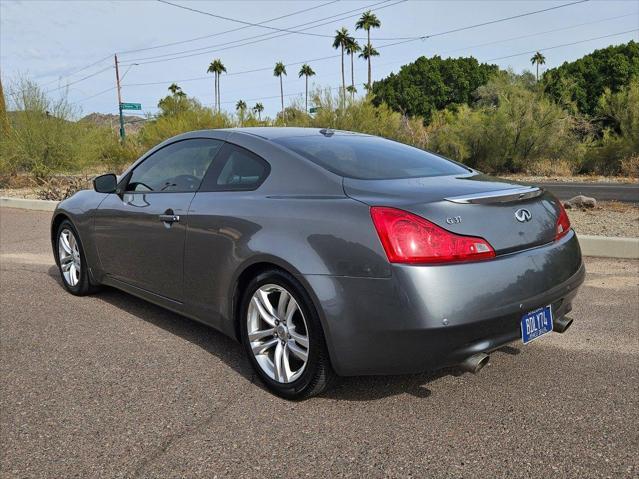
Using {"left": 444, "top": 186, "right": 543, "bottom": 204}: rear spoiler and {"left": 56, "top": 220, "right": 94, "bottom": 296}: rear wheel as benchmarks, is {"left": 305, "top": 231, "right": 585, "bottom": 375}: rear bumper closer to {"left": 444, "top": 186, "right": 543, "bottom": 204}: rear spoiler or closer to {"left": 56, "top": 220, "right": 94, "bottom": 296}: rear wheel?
{"left": 444, "top": 186, "right": 543, "bottom": 204}: rear spoiler

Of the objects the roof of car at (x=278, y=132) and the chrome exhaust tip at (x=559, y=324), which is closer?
the chrome exhaust tip at (x=559, y=324)

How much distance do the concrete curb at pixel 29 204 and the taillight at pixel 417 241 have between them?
11.9 m

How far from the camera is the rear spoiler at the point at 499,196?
2766 mm

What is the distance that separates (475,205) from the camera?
9.08ft

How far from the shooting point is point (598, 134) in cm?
3116

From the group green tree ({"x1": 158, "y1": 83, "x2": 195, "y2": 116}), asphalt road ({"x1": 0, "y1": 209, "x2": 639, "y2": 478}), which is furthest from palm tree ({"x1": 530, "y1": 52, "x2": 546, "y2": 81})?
asphalt road ({"x1": 0, "y1": 209, "x2": 639, "y2": 478})

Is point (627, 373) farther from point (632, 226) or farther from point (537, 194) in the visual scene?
point (632, 226)

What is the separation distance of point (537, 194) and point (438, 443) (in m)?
1.47

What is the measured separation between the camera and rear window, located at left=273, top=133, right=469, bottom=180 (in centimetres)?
327

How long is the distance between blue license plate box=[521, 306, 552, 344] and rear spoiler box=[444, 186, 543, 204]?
0.59 metres

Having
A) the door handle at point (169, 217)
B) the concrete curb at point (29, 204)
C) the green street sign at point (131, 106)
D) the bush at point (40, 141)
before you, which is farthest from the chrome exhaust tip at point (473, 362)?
the green street sign at point (131, 106)

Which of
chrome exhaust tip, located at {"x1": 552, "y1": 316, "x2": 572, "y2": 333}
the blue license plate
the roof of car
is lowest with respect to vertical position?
chrome exhaust tip, located at {"x1": 552, "y1": 316, "x2": 572, "y2": 333}

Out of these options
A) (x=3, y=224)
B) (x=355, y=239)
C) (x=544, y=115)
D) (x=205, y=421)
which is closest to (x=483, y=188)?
(x=355, y=239)

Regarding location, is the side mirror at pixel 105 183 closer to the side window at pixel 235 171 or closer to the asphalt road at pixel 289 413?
the asphalt road at pixel 289 413
